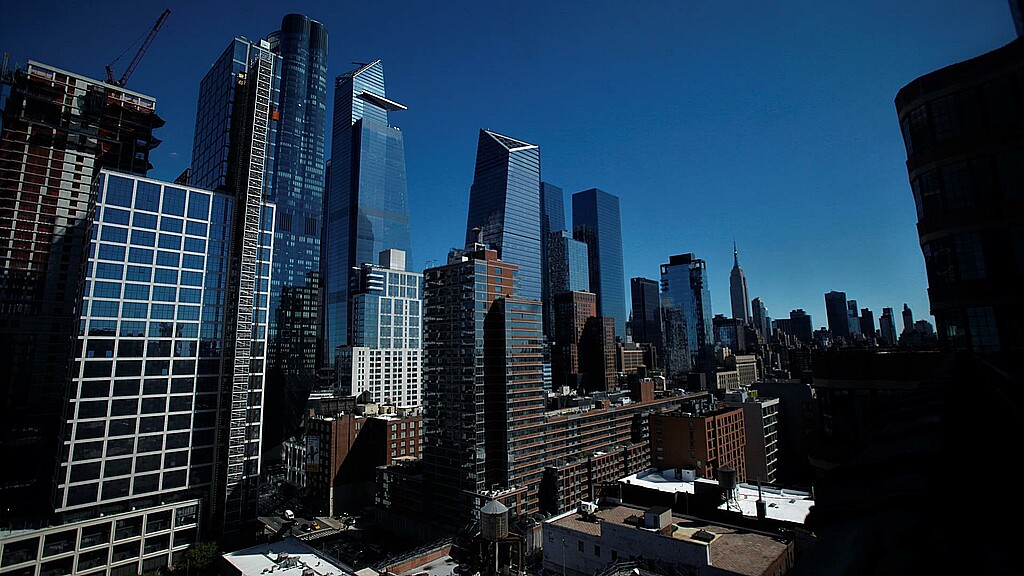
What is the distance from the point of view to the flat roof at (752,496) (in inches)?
1649

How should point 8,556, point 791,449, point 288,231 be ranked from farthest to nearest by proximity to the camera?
1. point 288,231
2. point 791,449
3. point 8,556

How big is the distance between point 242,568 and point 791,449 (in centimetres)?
9758

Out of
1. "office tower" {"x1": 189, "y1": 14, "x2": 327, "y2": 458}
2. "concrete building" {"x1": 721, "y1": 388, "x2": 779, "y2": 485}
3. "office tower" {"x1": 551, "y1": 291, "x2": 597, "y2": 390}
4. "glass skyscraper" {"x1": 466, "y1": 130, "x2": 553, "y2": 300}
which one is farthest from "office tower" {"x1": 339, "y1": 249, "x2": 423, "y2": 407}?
"concrete building" {"x1": 721, "y1": 388, "x2": 779, "y2": 485}

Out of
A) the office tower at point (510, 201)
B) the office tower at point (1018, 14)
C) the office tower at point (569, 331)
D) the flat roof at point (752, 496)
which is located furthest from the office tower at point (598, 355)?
the office tower at point (1018, 14)

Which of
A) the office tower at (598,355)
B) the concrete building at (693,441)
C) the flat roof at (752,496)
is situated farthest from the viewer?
the office tower at (598,355)

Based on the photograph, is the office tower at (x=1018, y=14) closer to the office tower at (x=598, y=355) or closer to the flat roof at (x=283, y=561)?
the flat roof at (x=283, y=561)

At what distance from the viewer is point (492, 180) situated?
543 feet

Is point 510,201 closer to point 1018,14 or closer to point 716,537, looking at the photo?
point 716,537

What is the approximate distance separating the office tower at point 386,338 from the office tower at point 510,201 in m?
27.6

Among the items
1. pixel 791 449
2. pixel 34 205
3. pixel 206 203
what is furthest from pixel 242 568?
pixel 791 449

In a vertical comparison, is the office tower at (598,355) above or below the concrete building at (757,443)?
above

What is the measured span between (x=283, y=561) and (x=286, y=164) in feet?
524

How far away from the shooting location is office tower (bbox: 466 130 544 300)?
161 m

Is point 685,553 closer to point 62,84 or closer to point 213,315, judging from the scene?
point 213,315
